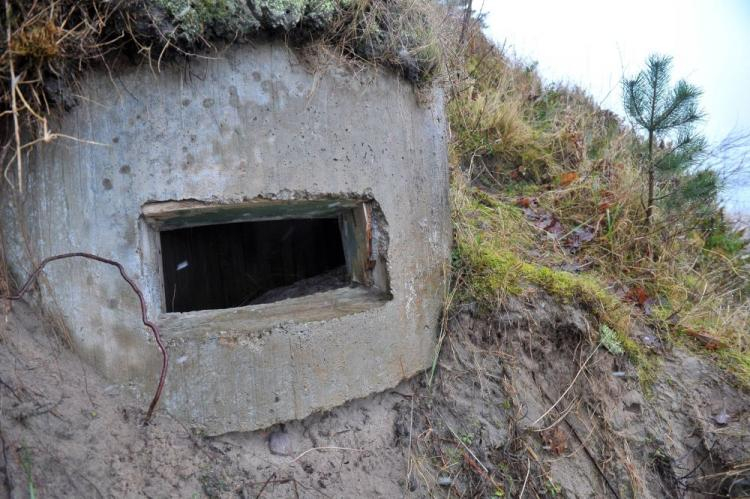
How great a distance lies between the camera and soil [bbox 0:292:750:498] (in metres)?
1.96

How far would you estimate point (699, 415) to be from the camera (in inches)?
125

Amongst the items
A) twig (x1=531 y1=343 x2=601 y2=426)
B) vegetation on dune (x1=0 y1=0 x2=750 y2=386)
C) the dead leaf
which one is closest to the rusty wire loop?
vegetation on dune (x1=0 y1=0 x2=750 y2=386)

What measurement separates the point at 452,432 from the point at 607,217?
7.66 ft

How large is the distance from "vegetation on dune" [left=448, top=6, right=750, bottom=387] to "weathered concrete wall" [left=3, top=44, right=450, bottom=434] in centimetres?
81

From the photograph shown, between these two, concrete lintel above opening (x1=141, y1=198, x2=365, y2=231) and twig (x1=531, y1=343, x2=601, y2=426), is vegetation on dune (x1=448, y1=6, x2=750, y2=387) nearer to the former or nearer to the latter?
twig (x1=531, y1=343, x2=601, y2=426)

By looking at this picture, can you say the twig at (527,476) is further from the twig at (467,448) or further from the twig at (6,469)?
the twig at (6,469)

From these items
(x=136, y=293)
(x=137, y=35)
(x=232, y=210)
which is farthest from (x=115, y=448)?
(x=137, y=35)

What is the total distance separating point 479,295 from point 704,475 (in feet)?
5.26

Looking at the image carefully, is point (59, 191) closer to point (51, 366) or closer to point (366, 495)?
point (51, 366)

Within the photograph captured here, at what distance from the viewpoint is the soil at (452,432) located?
196cm

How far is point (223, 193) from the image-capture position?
215 cm

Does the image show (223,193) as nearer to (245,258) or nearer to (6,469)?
(6,469)

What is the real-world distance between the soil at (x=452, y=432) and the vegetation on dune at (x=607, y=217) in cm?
21

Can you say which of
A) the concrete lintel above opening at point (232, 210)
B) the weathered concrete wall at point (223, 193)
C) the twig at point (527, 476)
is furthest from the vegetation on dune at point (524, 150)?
the twig at point (527, 476)
